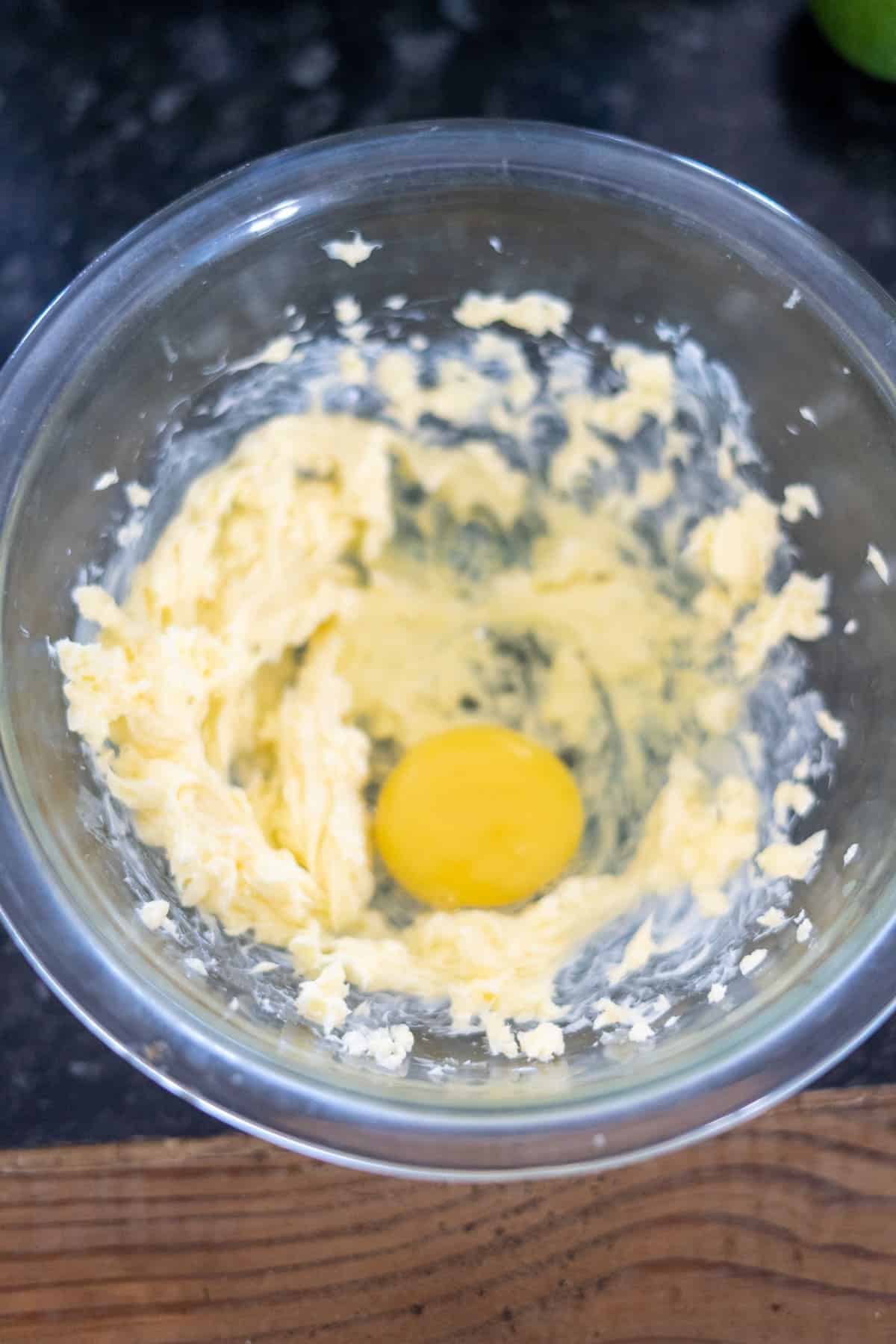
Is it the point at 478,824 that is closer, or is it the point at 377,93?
the point at 478,824

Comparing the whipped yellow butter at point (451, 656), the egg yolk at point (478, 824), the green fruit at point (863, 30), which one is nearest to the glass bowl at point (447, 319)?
the whipped yellow butter at point (451, 656)

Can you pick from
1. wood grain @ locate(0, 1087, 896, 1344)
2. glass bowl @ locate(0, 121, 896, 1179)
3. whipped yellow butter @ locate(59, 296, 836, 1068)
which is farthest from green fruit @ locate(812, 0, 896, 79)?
wood grain @ locate(0, 1087, 896, 1344)

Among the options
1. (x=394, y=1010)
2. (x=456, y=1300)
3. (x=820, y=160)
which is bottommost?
(x=456, y=1300)

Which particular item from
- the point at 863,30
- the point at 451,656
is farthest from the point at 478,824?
the point at 863,30

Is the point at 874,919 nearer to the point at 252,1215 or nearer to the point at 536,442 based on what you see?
the point at 536,442

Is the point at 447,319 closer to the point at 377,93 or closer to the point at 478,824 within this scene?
the point at 377,93

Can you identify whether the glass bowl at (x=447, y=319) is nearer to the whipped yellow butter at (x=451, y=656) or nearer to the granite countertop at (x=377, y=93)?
the whipped yellow butter at (x=451, y=656)

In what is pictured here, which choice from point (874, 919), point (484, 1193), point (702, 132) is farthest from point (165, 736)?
point (702, 132)

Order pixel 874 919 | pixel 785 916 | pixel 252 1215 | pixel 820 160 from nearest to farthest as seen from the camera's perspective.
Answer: pixel 874 919 < pixel 785 916 < pixel 252 1215 < pixel 820 160
